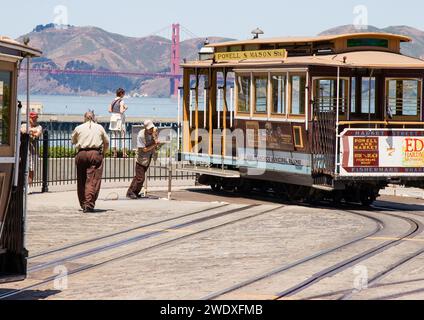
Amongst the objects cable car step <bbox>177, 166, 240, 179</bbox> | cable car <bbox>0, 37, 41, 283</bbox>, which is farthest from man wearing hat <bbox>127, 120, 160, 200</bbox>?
cable car <bbox>0, 37, 41, 283</bbox>

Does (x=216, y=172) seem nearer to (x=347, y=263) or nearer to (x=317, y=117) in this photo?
(x=317, y=117)

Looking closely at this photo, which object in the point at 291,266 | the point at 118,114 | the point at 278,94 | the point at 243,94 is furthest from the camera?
the point at 118,114

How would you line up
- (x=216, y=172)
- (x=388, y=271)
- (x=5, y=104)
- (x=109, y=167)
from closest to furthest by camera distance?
(x=5, y=104) → (x=388, y=271) → (x=216, y=172) → (x=109, y=167)

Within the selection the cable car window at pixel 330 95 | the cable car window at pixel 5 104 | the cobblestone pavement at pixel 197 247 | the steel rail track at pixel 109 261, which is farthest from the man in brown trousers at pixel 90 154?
the cable car window at pixel 5 104

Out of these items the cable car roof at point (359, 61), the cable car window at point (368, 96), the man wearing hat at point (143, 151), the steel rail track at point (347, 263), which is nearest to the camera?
the steel rail track at point (347, 263)

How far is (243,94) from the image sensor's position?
24.0 meters

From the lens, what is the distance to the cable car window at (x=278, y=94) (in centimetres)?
2256

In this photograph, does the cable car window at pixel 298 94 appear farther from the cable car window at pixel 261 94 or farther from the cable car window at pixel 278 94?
the cable car window at pixel 261 94

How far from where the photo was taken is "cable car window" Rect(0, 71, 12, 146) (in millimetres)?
11719

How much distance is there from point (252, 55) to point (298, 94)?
7.45ft

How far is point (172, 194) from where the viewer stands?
24719mm

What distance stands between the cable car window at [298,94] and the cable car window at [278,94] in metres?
0.29

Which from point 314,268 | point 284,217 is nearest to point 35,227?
point 284,217

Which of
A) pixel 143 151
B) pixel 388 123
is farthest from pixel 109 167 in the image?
pixel 388 123
